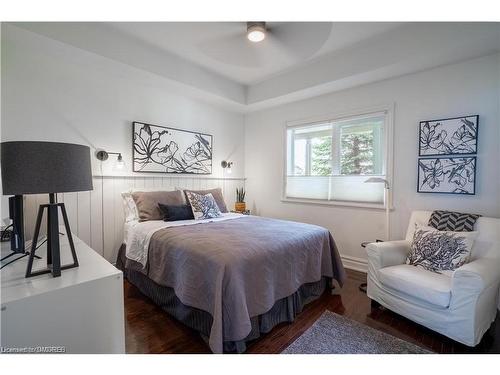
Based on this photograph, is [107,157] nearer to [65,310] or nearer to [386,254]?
[65,310]

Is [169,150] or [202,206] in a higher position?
[169,150]

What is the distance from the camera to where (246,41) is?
179 centimetres

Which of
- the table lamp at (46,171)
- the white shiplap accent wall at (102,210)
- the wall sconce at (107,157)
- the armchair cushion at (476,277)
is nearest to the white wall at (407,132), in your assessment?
the armchair cushion at (476,277)

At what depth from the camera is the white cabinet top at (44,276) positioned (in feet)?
3.45

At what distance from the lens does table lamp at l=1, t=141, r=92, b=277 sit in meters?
1.10

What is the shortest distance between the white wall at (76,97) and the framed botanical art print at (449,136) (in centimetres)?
310

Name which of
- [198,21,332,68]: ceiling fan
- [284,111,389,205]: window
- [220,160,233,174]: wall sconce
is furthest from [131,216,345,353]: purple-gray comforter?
[220,160,233,174]: wall sconce

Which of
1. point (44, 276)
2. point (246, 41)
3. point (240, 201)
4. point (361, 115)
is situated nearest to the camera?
point (44, 276)

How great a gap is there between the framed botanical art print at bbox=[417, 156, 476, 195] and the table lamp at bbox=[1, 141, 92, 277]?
3.15 m

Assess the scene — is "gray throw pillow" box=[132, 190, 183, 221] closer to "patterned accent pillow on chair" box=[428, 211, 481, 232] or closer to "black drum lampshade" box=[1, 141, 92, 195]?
"black drum lampshade" box=[1, 141, 92, 195]

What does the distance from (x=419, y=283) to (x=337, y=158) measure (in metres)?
1.95

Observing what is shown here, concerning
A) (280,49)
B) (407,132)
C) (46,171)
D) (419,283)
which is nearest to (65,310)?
(46,171)

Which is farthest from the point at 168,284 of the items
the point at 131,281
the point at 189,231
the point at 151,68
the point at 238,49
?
the point at 151,68

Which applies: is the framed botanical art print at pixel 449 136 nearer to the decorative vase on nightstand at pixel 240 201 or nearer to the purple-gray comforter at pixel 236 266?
the purple-gray comforter at pixel 236 266
